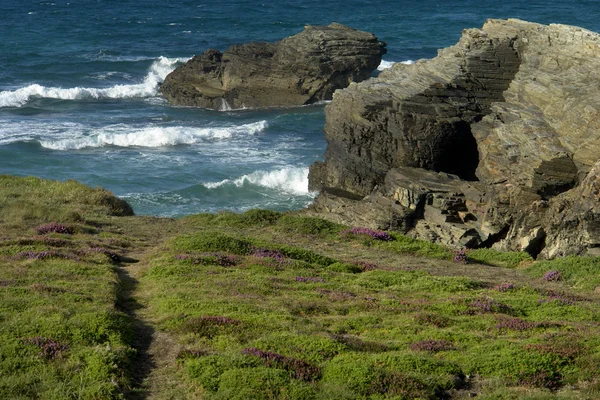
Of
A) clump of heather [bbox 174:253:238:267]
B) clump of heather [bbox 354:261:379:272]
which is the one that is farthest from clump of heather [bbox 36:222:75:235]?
clump of heather [bbox 354:261:379:272]

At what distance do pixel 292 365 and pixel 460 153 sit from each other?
29372 millimetres

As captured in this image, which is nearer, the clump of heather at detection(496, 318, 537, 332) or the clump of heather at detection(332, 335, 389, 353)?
the clump of heather at detection(332, 335, 389, 353)

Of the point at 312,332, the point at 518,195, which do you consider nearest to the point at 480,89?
the point at 518,195

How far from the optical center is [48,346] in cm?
1609

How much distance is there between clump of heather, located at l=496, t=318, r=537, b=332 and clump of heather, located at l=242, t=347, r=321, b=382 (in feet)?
18.0

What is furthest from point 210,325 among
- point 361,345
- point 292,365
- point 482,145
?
point 482,145

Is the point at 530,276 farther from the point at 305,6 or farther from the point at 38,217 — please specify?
the point at 305,6

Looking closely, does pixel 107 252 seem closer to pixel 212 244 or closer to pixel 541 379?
pixel 212 244

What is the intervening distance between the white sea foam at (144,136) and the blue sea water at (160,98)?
0.35 ft

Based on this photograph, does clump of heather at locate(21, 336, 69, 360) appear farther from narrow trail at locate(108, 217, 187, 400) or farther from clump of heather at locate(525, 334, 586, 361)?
clump of heather at locate(525, 334, 586, 361)

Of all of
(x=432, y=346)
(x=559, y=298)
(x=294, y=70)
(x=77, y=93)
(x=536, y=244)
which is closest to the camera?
(x=432, y=346)

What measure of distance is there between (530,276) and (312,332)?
11936 mm

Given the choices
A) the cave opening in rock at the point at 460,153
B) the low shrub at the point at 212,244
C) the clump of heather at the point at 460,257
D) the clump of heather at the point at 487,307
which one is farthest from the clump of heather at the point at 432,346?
the cave opening in rock at the point at 460,153

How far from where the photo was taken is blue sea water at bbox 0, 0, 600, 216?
56469 mm
